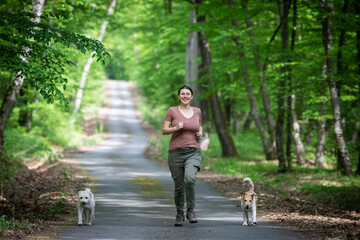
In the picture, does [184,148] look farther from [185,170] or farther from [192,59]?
[192,59]

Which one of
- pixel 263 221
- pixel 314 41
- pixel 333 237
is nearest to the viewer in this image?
pixel 333 237

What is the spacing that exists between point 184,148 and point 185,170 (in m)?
Answer: 0.36

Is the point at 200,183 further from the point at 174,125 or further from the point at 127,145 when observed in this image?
the point at 127,145

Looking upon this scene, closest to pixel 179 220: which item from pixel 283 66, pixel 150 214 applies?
pixel 150 214

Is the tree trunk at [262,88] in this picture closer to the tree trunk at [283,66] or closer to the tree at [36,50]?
the tree trunk at [283,66]

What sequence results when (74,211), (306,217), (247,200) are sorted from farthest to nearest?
(74,211) → (306,217) → (247,200)

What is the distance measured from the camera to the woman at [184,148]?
7258 mm

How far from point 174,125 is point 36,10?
644cm

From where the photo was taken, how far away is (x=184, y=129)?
726cm

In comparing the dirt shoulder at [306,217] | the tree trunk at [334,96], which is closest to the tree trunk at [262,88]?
the tree trunk at [334,96]

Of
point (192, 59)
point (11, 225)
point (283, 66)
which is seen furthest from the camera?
point (192, 59)

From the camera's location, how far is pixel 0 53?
7.96 m

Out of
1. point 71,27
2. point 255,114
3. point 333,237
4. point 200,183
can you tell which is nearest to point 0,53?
point 333,237

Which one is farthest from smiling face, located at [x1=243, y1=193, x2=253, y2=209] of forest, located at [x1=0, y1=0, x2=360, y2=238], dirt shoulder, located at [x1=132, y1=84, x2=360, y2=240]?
forest, located at [x1=0, y1=0, x2=360, y2=238]
